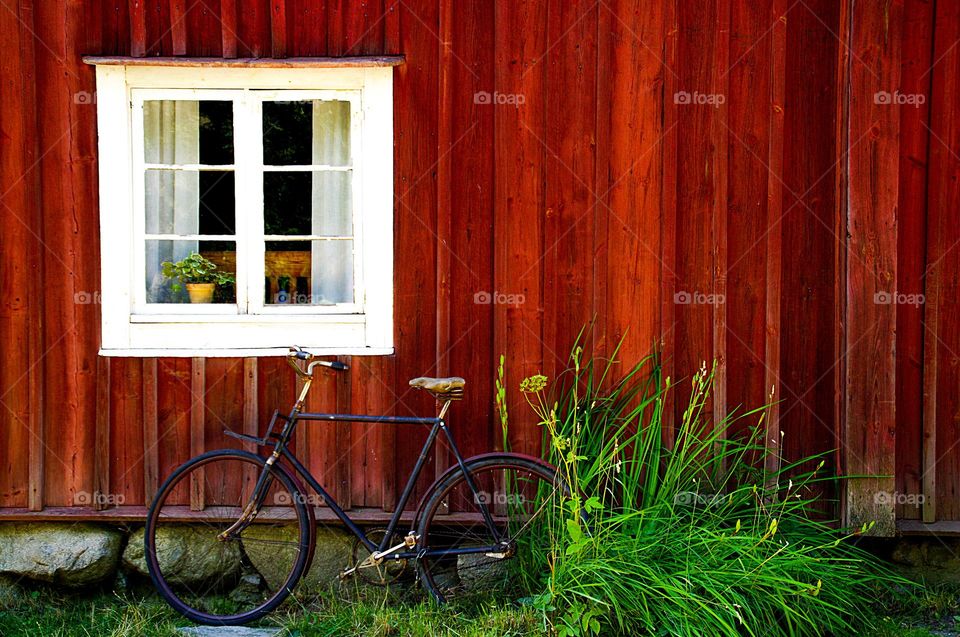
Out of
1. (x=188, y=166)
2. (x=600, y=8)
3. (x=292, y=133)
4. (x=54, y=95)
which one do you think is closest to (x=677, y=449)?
(x=600, y=8)

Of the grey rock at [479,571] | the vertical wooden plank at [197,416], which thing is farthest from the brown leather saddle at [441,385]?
the vertical wooden plank at [197,416]

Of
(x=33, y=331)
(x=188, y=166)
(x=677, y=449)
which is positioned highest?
(x=188, y=166)

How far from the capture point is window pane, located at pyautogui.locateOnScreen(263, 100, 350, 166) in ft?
15.2

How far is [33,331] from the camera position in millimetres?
4598

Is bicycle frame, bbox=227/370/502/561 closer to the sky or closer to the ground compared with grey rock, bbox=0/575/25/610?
closer to the sky

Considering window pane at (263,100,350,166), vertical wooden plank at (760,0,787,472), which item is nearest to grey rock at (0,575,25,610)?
window pane at (263,100,350,166)

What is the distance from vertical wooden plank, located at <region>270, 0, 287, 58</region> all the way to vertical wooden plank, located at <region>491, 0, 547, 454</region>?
1117 mm

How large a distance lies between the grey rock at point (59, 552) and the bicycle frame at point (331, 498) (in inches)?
33.0

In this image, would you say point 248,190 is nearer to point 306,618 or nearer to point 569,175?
point 569,175

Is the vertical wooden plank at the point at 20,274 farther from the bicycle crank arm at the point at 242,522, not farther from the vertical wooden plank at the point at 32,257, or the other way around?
the bicycle crank arm at the point at 242,522

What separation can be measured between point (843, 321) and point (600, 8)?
205 cm

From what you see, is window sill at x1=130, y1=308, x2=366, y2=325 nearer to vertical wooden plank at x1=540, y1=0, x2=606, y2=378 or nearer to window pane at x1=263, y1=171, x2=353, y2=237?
window pane at x1=263, y1=171, x2=353, y2=237

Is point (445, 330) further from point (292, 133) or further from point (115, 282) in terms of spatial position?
point (115, 282)

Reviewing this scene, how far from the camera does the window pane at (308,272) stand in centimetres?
468
